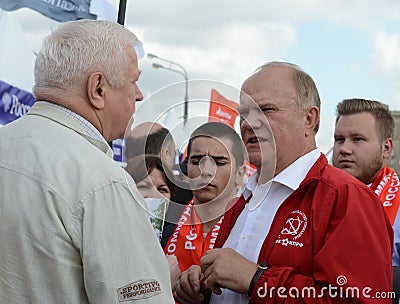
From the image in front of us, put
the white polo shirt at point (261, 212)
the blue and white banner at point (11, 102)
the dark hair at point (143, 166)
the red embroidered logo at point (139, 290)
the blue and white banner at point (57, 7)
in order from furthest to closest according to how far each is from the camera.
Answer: the blue and white banner at point (57, 7) → the blue and white banner at point (11, 102) → the white polo shirt at point (261, 212) → the dark hair at point (143, 166) → the red embroidered logo at point (139, 290)

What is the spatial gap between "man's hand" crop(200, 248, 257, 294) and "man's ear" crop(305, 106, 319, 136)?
63 centimetres

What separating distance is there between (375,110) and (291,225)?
87.3 inches

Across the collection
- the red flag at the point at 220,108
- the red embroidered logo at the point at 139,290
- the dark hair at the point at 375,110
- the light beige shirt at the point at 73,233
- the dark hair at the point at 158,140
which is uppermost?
the dark hair at the point at 375,110

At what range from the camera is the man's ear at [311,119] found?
2613 mm

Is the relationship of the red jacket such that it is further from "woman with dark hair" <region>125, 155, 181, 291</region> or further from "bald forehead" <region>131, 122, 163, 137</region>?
"bald forehead" <region>131, 122, 163, 137</region>

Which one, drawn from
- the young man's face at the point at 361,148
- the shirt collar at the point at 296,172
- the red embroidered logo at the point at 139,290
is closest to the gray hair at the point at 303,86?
the shirt collar at the point at 296,172

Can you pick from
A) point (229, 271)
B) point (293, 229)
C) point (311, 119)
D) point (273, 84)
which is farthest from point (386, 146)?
point (229, 271)

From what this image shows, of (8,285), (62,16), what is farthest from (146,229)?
(62,16)

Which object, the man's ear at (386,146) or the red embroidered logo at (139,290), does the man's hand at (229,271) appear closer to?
the red embroidered logo at (139,290)

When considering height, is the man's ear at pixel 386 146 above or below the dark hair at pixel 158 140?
above

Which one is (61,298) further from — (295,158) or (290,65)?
(290,65)

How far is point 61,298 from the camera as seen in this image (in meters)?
1.82

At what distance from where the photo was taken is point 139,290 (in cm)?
179

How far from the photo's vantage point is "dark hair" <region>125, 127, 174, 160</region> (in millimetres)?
2205
